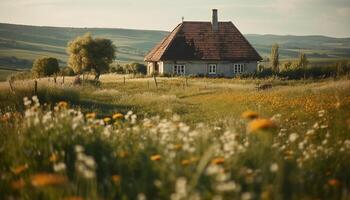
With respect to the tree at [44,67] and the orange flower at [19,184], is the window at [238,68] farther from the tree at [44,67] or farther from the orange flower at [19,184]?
the orange flower at [19,184]

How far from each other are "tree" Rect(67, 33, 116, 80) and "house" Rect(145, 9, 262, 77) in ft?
19.2

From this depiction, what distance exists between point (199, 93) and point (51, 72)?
31797 mm

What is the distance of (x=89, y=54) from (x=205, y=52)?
44.7 feet

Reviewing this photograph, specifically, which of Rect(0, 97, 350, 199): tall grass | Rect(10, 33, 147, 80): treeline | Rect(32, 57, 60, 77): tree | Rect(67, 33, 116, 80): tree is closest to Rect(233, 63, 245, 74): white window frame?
Rect(10, 33, 147, 80): treeline

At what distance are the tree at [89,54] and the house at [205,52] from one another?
19.2 feet

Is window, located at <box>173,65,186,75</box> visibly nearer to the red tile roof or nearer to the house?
the house

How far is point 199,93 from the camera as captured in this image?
30.9 metres

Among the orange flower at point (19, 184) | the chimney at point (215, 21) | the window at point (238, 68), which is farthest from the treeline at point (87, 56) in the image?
the orange flower at point (19, 184)

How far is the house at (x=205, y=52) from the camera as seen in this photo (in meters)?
55.1

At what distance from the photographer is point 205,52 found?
182 ft

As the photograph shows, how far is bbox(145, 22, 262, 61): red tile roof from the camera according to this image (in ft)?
181

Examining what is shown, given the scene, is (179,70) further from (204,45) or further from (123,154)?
(123,154)

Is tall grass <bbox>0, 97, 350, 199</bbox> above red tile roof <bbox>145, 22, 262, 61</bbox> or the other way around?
the other way around

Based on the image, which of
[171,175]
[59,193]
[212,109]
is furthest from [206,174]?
[212,109]
